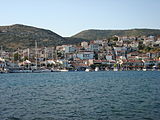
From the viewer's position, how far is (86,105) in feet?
71.2

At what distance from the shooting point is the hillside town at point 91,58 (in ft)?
412

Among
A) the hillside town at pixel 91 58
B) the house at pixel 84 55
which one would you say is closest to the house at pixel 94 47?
the hillside town at pixel 91 58

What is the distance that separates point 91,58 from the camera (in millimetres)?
153250

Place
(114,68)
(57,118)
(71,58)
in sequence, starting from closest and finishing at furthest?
(57,118) < (114,68) < (71,58)

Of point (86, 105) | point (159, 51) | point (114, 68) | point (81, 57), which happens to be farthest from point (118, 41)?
point (86, 105)

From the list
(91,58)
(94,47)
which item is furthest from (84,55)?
(94,47)

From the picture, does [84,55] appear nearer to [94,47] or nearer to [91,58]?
[91,58]

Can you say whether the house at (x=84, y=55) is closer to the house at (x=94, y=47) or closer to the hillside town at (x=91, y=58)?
the hillside town at (x=91, y=58)

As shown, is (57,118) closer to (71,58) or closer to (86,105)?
(86,105)

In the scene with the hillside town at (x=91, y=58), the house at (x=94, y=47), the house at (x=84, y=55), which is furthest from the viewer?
the house at (x=94, y=47)

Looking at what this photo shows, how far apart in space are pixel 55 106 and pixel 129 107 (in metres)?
5.37

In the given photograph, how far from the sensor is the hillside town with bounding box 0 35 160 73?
126m

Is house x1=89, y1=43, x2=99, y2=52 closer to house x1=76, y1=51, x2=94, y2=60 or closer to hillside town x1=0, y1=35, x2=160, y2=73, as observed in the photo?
hillside town x1=0, y1=35, x2=160, y2=73

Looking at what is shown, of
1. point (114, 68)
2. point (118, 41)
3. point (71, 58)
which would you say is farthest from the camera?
point (118, 41)
